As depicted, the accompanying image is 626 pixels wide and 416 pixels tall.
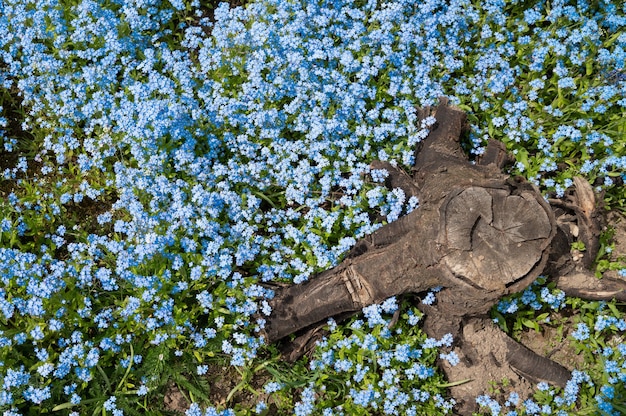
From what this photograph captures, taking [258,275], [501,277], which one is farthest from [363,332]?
[501,277]

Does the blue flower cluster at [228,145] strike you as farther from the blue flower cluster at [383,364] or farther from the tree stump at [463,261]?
the tree stump at [463,261]

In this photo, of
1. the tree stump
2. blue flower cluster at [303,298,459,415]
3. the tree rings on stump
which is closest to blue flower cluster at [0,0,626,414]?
blue flower cluster at [303,298,459,415]

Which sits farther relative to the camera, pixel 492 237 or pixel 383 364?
pixel 383 364

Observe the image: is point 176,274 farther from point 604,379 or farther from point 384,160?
point 604,379

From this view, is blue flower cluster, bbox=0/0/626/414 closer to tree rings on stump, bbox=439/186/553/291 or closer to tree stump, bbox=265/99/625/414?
tree stump, bbox=265/99/625/414

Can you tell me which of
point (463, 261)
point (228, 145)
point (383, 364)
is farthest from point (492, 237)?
point (228, 145)

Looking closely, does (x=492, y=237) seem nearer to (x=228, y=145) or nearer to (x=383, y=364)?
(x=383, y=364)

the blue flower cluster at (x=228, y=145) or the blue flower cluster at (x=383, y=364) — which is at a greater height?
the blue flower cluster at (x=228, y=145)

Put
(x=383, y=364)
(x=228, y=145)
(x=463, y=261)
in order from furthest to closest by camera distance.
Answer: (x=228, y=145)
(x=383, y=364)
(x=463, y=261)

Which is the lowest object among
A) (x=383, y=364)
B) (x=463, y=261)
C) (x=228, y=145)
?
(x=383, y=364)

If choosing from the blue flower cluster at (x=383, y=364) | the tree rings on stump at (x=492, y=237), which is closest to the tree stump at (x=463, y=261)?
the tree rings on stump at (x=492, y=237)
